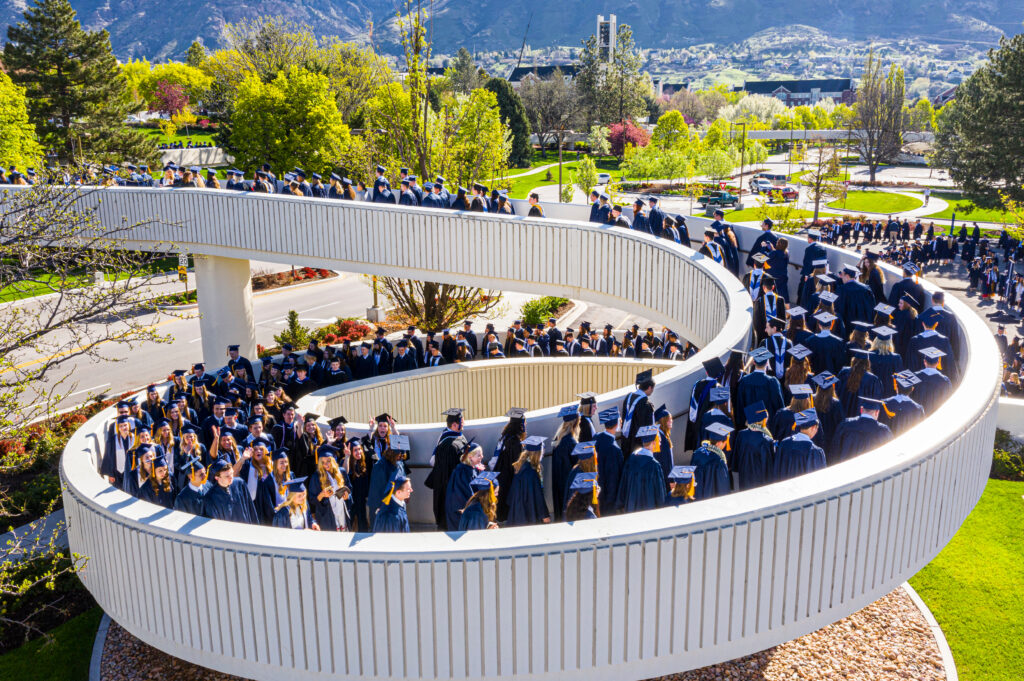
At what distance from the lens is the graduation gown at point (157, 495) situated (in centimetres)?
871

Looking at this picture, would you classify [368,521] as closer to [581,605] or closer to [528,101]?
[581,605]

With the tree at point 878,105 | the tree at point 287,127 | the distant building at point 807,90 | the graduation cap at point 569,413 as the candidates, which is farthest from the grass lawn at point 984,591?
the distant building at point 807,90

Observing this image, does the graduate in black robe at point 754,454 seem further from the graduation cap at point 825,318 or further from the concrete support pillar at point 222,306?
the concrete support pillar at point 222,306

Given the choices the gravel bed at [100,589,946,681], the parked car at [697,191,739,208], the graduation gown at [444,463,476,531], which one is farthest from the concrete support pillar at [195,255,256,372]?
the parked car at [697,191,739,208]

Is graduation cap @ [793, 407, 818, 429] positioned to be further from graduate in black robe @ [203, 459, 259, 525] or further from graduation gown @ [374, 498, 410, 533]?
graduate in black robe @ [203, 459, 259, 525]

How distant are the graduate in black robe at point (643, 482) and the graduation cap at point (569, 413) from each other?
82 cm

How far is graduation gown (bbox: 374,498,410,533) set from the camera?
22.9 feet

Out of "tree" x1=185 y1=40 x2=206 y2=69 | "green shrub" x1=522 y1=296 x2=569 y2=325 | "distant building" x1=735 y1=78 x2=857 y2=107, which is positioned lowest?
"green shrub" x1=522 y1=296 x2=569 y2=325

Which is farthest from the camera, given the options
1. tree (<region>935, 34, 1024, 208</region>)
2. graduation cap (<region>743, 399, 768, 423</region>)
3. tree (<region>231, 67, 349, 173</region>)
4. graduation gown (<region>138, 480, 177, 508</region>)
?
tree (<region>231, 67, 349, 173</region>)

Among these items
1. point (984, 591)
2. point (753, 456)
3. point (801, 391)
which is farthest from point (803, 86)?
point (753, 456)

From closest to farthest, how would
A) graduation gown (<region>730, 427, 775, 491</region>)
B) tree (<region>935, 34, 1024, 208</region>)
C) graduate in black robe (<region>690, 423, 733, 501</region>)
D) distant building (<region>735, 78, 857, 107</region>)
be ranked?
1. graduate in black robe (<region>690, 423, 733, 501</region>)
2. graduation gown (<region>730, 427, 775, 491</region>)
3. tree (<region>935, 34, 1024, 208</region>)
4. distant building (<region>735, 78, 857, 107</region>)

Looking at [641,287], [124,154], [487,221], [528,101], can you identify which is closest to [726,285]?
[641,287]

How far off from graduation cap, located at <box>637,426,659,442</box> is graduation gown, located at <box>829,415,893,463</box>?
1.79 meters

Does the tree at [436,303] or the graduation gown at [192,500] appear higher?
the graduation gown at [192,500]
